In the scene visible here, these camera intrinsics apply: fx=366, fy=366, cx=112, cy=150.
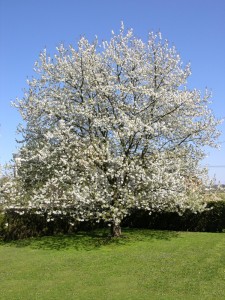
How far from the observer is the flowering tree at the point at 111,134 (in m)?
17.6

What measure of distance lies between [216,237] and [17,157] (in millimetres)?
11623

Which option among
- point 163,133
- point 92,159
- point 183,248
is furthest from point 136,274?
point 163,133

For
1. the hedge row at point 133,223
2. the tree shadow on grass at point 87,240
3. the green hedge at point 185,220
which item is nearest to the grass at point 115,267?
the tree shadow on grass at point 87,240

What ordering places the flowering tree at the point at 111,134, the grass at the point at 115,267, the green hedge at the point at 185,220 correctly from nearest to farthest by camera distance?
the grass at the point at 115,267
the flowering tree at the point at 111,134
the green hedge at the point at 185,220

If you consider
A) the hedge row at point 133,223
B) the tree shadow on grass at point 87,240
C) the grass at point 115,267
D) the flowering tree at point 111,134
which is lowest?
the grass at point 115,267

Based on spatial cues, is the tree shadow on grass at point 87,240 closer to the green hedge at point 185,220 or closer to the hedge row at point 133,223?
the hedge row at point 133,223

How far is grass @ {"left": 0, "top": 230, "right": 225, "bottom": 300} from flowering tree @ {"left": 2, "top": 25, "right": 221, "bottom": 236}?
181 cm

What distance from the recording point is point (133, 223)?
979 inches

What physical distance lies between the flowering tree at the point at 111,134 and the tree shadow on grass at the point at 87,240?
1079 mm

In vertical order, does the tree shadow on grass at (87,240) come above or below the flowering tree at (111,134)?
below

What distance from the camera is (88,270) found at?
13.6m

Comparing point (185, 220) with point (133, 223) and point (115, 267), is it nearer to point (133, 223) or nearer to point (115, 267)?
point (133, 223)

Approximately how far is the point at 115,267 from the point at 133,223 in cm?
1106

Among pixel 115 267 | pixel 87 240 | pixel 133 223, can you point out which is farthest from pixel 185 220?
pixel 115 267
